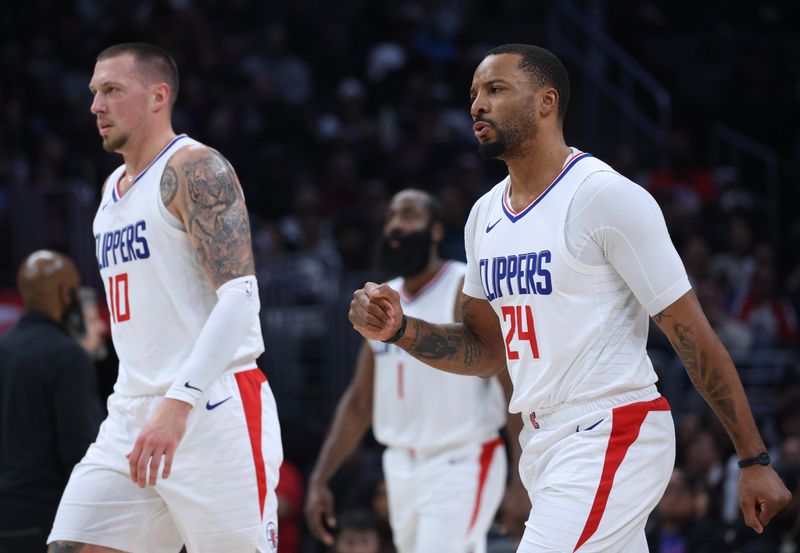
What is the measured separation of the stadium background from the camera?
406 inches

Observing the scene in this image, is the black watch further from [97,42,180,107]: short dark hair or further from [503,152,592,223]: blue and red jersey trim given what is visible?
[97,42,180,107]: short dark hair

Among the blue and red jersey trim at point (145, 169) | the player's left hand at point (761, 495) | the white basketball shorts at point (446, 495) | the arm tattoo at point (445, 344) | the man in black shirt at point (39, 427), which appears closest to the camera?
the player's left hand at point (761, 495)

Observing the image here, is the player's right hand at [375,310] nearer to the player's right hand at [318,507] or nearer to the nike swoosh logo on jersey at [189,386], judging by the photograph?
the nike swoosh logo on jersey at [189,386]

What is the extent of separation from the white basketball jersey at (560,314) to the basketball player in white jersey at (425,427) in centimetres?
220

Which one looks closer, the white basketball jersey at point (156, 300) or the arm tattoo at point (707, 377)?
the arm tattoo at point (707, 377)

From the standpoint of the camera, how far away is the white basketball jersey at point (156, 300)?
480 centimetres

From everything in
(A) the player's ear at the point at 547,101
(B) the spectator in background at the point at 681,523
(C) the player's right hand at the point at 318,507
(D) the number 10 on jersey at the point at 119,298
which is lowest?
(B) the spectator in background at the point at 681,523

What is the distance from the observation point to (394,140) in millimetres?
14414

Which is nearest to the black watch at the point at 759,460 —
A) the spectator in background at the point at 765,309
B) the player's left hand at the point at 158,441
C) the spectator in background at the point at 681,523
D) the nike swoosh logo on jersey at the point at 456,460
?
the player's left hand at the point at 158,441

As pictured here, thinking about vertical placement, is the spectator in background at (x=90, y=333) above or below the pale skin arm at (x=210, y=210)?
below

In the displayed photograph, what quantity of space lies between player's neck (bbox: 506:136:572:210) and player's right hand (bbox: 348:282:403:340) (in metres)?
0.57

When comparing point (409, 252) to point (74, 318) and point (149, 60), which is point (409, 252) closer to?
point (74, 318)

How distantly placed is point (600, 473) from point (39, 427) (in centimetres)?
282

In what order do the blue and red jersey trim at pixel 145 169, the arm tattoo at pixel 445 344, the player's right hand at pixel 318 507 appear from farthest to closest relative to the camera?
1. the player's right hand at pixel 318 507
2. the blue and red jersey trim at pixel 145 169
3. the arm tattoo at pixel 445 344
